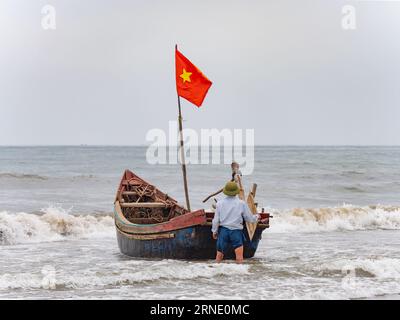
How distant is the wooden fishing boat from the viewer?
1126cm

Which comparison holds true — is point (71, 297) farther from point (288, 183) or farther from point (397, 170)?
point (397, 170)

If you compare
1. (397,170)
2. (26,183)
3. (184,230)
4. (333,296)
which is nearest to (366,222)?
(184,230)

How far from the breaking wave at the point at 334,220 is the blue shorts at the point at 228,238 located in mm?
9621

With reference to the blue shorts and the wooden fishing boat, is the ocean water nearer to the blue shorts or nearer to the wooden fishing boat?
the wooden fishing boat

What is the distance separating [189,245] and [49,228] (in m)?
8.63


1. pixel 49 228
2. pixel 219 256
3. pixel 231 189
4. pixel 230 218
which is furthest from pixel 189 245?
pixel 49 228

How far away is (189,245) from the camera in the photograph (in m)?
11.5

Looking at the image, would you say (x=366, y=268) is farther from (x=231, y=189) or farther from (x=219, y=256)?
(x=231, y=189)

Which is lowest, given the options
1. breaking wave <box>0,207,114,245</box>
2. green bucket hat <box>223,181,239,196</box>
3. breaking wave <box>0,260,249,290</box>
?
breaking wave <box>0,207,114,245</box>

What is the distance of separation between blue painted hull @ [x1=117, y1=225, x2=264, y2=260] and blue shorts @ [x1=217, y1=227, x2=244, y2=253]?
2.25 ft

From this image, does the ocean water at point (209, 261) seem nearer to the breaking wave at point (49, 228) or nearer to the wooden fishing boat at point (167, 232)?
the breaking wave at point (49, 228)

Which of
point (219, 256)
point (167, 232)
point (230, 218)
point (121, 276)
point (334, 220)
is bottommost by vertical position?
point (334, 220)

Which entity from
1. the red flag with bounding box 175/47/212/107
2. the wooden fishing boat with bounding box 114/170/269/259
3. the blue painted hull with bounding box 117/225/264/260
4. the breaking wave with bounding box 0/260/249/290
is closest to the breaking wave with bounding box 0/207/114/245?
the wooden fishing boat with bounding box 114/170/269/259
